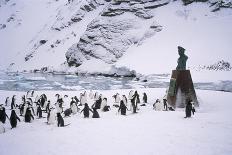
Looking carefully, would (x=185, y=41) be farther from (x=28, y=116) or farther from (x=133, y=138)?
(x=133, y=138)

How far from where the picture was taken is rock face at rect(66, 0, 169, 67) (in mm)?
67438

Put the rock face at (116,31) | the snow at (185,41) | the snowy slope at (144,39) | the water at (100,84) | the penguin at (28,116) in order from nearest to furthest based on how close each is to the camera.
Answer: the penguin at (28,116), the water at (100,84), the snow at (185,41), the snowy slope at (144,39), the rock face at (116,31)

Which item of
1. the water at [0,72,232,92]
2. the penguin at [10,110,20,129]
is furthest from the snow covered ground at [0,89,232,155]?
the water at [0,72,232,92]

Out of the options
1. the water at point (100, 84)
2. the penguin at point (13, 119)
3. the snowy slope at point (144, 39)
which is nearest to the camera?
the penguin at point (13, 119)

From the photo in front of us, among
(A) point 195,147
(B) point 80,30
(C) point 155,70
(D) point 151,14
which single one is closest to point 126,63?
(C) point 155,70

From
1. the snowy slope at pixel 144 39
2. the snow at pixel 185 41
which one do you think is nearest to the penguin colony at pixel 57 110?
the snow at pixel 185 41

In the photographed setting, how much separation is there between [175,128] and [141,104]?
32.6ft

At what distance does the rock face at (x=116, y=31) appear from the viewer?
2655 inches

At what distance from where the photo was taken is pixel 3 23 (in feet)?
470

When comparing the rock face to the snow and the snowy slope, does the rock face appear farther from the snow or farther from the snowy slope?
the snow

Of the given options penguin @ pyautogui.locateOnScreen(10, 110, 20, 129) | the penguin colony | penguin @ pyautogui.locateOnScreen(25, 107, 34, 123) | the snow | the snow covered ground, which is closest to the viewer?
the snow covered ground

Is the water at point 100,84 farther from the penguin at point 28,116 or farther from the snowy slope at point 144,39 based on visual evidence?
the penguin at point 28,116

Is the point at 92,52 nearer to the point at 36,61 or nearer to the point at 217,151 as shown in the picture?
the point at 36,61

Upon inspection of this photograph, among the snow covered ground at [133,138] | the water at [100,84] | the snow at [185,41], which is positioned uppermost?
the snow at [185,41]
